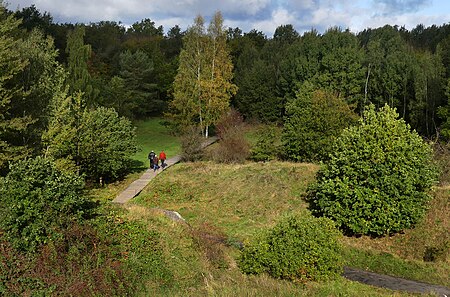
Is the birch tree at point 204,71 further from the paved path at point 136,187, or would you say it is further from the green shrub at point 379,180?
the green shrub at point 379,180

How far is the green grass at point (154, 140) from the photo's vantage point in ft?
145

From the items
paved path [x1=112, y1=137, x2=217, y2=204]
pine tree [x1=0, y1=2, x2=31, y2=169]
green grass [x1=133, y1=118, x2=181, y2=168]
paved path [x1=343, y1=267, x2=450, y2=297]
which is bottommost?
paved path [x1=343, y1=267, x2=450, y2=297]

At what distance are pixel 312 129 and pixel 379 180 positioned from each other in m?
11.6

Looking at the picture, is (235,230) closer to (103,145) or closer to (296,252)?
(296,252)

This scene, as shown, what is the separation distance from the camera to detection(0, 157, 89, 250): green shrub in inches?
474

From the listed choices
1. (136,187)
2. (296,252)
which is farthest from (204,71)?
(296,252)

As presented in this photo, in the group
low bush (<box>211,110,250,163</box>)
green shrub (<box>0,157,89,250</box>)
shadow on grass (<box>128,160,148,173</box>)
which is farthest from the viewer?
shadow on grass (<box>128,160,148,173</box>)

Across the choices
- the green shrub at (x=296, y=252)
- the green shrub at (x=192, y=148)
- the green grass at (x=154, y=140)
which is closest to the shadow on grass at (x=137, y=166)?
the green grass at (x=154, y=140)

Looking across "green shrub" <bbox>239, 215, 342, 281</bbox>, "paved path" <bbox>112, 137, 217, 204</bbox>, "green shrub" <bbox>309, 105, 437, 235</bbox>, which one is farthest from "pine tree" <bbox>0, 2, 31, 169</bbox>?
"green shrub" <bbox>309, 105, 437, 235</bbox>

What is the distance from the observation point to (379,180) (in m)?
19.5

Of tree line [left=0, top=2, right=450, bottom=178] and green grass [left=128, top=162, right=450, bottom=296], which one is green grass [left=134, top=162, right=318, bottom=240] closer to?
green grass [left=128, top=162, right=450, bottom=296]

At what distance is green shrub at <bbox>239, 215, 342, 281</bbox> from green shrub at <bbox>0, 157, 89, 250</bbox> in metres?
5.81

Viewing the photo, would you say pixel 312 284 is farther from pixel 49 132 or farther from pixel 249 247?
pixel 49 132

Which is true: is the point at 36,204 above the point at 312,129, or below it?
below
